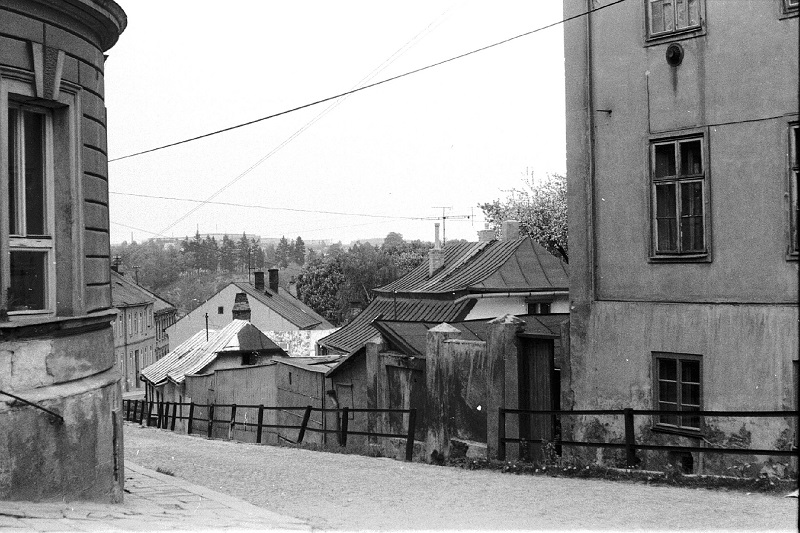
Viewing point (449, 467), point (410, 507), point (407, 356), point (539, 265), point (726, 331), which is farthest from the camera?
point (539, 265)

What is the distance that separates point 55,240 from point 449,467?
26.9 feet

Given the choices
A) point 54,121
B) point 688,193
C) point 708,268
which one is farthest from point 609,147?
point 54,121

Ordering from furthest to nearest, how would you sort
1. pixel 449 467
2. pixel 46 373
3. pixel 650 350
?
pixel 449 467, pixel 650 350, pixel 46 373

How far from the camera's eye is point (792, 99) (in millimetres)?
12102

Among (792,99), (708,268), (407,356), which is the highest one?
(792,99)

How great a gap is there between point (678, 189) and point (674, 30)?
8.05ft

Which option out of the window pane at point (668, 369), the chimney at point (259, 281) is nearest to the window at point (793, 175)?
the window pane at point (668, 369)

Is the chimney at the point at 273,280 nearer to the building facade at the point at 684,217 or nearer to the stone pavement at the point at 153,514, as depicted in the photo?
the building facade at the point at 684,217

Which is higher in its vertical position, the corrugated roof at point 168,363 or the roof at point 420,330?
the roof at point 420,330

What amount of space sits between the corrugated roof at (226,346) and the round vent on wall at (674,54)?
81.5ft

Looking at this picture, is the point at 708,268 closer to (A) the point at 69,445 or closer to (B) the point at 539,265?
(A) the point at 69,445

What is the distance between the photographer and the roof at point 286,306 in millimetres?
60344

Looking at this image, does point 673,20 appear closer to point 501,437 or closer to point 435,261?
point 501,437

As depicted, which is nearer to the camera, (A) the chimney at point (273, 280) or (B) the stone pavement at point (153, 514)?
(B) the stone pavement at point (153, 514)
